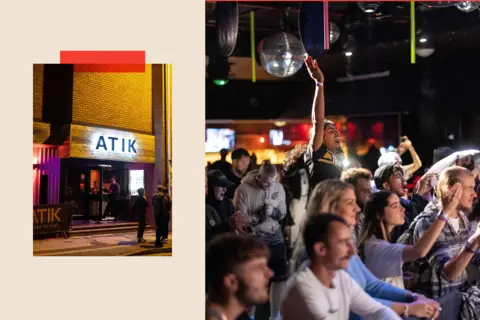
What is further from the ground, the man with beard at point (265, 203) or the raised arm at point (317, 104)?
the raised arm at point (317, 104)

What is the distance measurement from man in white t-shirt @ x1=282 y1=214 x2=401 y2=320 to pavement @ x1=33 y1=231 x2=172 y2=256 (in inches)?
32.2

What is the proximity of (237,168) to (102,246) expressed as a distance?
2.98 feet

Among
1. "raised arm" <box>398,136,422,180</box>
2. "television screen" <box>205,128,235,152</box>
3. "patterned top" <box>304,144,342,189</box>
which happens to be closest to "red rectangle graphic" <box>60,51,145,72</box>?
"television screen" <box>205,128,235,152</box>

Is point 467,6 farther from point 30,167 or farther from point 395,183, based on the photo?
point 30,167

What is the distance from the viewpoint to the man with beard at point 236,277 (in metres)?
3.81

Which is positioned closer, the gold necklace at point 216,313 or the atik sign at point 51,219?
the gold necklace at point 216,313

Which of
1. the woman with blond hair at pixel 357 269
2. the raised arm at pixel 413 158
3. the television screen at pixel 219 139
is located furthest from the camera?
the raised arm at pixel 413 158

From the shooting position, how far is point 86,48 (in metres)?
4.16

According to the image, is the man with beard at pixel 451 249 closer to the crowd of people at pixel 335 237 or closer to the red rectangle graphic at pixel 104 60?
the crowd of people at pixel 335 237

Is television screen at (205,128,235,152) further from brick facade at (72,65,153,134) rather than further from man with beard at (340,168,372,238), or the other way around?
man with beard at (340,168,372,238)

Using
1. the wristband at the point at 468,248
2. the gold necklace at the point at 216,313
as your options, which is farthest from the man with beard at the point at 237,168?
the wristband at the point at 468,248

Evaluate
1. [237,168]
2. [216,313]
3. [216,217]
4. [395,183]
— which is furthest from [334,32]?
[216,313]

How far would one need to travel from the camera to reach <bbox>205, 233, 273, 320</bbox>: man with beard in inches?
150

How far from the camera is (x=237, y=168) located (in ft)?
13.6
